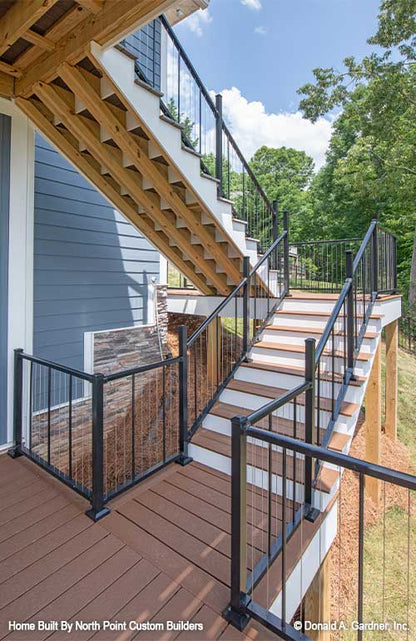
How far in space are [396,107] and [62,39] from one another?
35.6ft

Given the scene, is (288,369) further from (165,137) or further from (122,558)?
(165,137)

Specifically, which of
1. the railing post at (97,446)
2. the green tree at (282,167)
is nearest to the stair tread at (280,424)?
the railing post at (97,446)

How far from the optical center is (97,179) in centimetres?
382

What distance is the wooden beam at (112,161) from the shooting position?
285cm

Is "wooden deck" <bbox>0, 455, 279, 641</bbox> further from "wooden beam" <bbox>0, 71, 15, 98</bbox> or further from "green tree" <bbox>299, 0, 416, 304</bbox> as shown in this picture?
"green tree" <bbox>299, 0, 416, 304</bbox>

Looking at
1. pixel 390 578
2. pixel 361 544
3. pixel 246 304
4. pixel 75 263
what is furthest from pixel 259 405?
pixel 75 263

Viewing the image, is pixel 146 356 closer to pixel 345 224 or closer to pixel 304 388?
pixel 304 388

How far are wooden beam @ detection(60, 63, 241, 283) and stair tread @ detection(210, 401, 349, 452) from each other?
1957 mm

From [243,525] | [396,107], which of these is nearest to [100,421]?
[243,525]

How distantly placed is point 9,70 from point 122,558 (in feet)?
12.0

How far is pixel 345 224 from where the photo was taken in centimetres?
1444

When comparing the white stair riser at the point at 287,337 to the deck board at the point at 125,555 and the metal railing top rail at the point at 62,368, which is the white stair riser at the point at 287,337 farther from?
the metal railing top rail at the point at 62,368

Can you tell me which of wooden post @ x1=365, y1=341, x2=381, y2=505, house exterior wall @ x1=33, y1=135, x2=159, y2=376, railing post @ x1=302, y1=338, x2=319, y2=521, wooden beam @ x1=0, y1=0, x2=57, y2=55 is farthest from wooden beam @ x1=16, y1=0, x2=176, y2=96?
wooden post @ x1=365, y1=341, x2=381, y2=505

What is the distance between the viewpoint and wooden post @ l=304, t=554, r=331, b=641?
251cm
